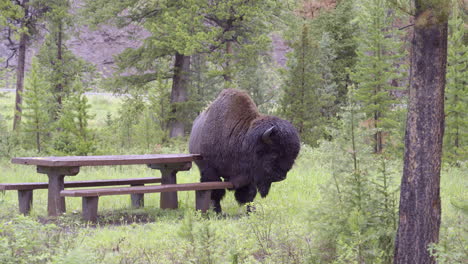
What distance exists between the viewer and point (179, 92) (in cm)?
2917

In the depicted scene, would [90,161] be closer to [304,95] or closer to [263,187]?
[263,187]

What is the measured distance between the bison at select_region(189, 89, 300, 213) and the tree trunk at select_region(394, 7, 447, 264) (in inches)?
141

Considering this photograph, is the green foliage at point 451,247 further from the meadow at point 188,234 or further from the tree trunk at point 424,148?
the tree trunk at point 424,148

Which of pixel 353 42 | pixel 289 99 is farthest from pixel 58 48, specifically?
pixel 353 42

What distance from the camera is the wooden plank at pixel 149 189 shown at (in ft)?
28.2

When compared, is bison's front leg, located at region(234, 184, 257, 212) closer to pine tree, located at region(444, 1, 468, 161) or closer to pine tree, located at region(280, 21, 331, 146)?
pine tree, located at region(444, 1, 468, 161)

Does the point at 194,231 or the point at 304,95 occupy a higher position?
the point at 304,95

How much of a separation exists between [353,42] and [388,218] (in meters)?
24.6

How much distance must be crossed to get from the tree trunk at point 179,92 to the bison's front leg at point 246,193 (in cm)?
1837

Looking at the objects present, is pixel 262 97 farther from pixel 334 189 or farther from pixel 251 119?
pixel 334 189

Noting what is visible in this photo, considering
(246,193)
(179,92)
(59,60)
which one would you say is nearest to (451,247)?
(246,193)

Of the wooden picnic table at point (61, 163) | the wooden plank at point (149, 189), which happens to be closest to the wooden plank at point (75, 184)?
the wooden picnic table at point (61, 163)

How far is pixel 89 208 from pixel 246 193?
105 inches

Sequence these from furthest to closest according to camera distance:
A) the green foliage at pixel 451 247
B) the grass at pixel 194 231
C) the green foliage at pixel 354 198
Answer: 1. the green foliage at pixel 354 198
2. the grass at pixel 194 231
3. the green foliage at pixel 451 247
